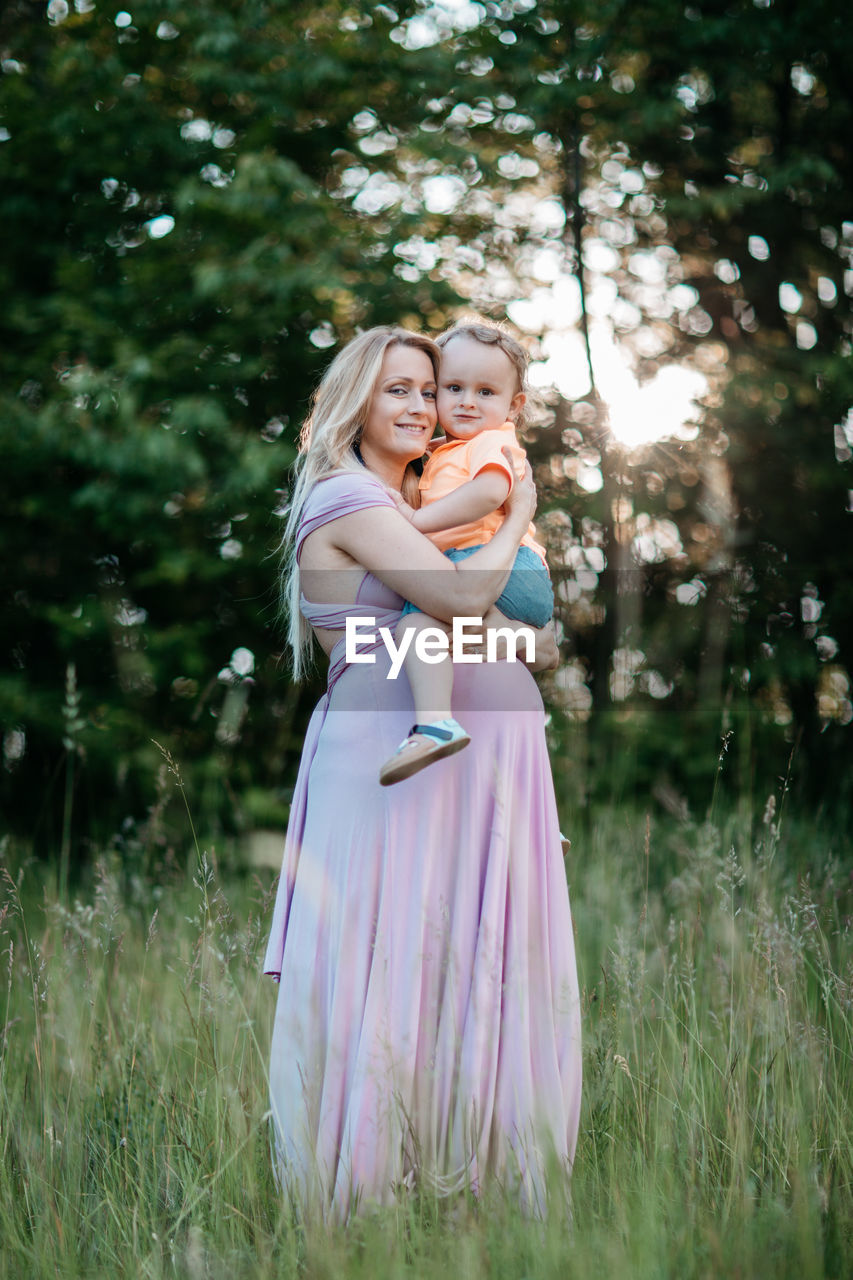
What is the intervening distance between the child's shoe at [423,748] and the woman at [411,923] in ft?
0.61

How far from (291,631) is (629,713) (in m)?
4.45

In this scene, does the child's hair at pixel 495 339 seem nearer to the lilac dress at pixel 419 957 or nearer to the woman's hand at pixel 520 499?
the woman's hand at pixel 520 499

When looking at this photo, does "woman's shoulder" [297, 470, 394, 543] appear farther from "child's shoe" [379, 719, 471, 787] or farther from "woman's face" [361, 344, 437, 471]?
"child's shoe" [379, 719, 471, 787]

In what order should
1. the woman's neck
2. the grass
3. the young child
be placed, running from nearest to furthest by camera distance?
the grass → the young child → the woman's neck

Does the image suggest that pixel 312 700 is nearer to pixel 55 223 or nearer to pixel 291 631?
pixel 55 223

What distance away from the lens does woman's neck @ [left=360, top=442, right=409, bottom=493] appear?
2498 millimetres

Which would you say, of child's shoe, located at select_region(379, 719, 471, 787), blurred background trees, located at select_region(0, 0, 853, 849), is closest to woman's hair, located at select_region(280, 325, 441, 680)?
child's shoe, located at select_region(379, 719, 471, 787)

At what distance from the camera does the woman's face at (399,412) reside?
2.44 meters

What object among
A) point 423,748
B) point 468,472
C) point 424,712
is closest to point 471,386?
point 468,472

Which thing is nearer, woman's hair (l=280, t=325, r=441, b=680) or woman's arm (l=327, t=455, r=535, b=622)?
woman's arm (l=327, t=455, r=535, b=622)

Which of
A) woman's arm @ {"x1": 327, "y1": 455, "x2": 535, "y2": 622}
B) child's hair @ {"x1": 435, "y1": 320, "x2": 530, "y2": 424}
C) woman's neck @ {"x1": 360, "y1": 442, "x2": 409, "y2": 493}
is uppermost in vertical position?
child's hair @ {"x1": 435, "y1": 320, "x2": 530, "y2": 424}

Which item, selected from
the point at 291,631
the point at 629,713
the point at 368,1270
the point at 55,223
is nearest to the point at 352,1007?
the point at 368,1270

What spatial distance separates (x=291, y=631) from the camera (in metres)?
2.54

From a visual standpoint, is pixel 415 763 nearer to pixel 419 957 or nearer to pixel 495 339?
pixel 419 957
